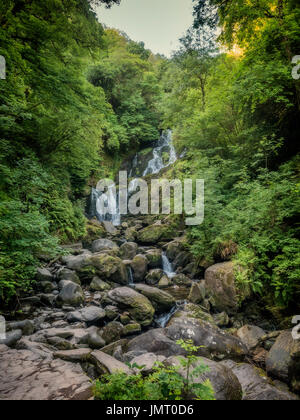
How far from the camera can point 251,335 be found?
177 inches

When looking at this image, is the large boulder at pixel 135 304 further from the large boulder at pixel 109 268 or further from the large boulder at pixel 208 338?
the large boulder at pixel 109 268

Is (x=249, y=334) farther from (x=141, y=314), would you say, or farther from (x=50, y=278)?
(x=50, y=278)

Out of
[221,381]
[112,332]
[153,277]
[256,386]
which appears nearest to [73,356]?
[112,332]

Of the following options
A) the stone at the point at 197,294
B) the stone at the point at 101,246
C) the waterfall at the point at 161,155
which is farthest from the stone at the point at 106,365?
the waterfall at the point at 161,155

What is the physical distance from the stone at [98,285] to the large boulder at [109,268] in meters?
0.37

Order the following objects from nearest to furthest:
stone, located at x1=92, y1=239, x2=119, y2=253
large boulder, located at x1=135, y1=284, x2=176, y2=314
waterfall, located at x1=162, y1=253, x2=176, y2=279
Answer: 1. large boulder, located at x1=135, y1=284, x2=176, y2=314
2. waterfall, located at x1=162, y1=253, x2=176, y2=279
3. stone, located at x1=92, y1=239, x2=119, y2=253

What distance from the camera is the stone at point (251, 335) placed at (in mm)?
4309

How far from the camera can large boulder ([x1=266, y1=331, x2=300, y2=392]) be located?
10.2 ft

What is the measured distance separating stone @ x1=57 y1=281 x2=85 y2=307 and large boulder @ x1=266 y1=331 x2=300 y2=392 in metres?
4.89

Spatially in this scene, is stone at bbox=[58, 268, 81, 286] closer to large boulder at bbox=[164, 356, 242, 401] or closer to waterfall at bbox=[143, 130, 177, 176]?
large boulder at bbox=[164, 356, 242, 401]

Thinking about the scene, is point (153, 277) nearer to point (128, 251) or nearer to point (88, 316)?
point (128, 251)

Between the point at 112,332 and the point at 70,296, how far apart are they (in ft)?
6.17

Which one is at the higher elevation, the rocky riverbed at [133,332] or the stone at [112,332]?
the rocky riverbed at [133,332]

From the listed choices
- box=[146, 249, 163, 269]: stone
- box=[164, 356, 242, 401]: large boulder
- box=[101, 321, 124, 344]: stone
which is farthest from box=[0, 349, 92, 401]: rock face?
box=[146, 249, 163, 269]: stone
